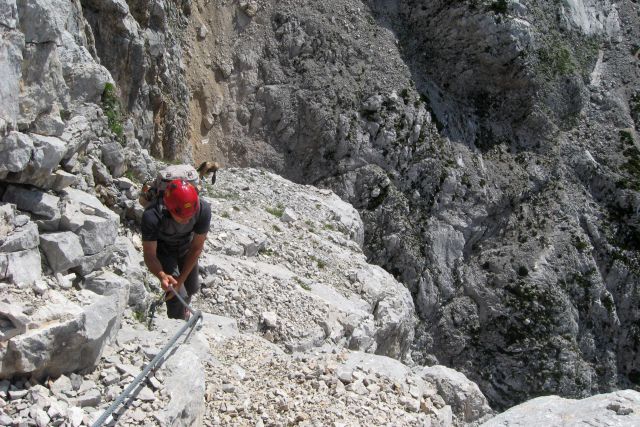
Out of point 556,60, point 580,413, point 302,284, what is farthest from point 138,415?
point 556,60

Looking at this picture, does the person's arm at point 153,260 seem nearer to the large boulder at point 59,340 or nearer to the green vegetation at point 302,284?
the large boulder at point 59,340

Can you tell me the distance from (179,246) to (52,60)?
10.7ft

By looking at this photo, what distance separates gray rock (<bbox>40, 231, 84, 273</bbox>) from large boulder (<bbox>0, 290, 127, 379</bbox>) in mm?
543

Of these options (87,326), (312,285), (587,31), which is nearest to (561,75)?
(587,31)

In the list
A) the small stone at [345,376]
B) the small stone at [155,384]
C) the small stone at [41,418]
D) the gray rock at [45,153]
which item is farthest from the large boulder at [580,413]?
the gray rock at [45,153]

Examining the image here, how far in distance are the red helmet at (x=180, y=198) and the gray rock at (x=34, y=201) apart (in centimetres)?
145

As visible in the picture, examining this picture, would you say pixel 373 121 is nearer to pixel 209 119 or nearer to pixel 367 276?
pixel 209 119

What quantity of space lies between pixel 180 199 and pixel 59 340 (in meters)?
2.45

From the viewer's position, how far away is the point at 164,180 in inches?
326

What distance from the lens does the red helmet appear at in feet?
26.1

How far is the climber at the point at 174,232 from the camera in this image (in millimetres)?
8016

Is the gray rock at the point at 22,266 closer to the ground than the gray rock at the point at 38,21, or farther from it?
closer to the ground

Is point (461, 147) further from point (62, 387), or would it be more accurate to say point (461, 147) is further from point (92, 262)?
point (62, 387)

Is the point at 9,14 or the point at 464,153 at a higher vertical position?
the point at 9,14
